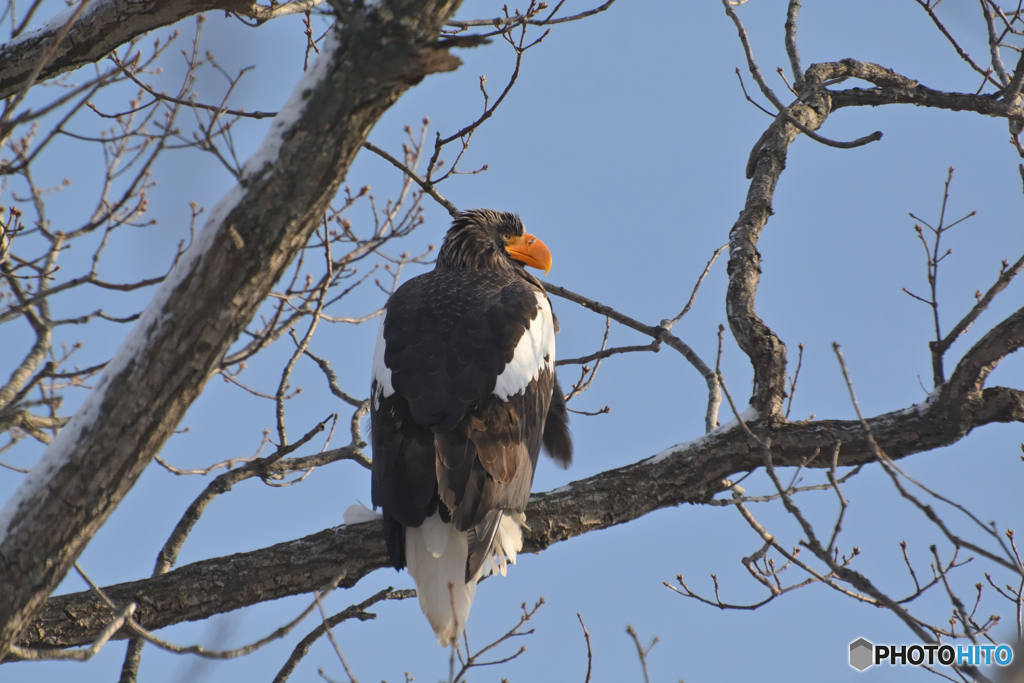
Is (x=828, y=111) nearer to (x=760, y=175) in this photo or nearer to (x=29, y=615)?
(x=760, y=175)

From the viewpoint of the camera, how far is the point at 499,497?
3641 millimetres

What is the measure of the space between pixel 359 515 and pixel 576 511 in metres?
1.00

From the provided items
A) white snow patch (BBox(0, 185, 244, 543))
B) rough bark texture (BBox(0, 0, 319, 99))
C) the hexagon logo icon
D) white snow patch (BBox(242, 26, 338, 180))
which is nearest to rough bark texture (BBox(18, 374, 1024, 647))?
the hexagon logo icon

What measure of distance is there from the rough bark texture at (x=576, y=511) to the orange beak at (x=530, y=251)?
2.41m

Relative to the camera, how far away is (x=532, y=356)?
4156 millimetres

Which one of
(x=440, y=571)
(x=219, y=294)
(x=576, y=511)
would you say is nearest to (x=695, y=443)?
(x=576, y=511)

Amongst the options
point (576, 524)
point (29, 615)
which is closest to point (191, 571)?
point (29, 615)

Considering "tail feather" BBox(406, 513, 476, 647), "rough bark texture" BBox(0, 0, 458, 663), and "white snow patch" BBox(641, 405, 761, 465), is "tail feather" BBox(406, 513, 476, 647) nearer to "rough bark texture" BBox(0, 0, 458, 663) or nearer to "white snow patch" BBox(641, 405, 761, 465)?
"white snow patch" BBox(641, 405, 761, 465)

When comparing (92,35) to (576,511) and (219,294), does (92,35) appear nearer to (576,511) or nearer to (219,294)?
(219,294)

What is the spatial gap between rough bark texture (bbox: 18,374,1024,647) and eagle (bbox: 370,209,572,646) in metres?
0.22

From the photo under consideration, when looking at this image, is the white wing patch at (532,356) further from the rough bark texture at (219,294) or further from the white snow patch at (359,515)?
the rough bark texture at (219,294)

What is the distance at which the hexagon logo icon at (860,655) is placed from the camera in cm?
366

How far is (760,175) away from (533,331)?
5.48 feet

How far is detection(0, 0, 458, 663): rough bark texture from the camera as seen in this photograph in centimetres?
200
